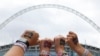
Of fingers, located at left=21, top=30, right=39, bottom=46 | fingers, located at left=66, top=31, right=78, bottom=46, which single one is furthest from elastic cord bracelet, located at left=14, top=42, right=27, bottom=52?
fingers, located at left=66, top=31, right=78, bottom=46

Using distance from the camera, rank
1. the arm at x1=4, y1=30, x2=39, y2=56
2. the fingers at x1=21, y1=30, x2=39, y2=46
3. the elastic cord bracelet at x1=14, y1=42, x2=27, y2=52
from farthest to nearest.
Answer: the fingers at x1=21, y1=30, x2=39, y2=46 < the elastic cord bracelet at x1=14, y1=42, x2=27, y2=52 < the arm at x1=4, y1=30, x2=39, y2=56

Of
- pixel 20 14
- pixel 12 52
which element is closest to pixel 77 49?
pixel 12 52

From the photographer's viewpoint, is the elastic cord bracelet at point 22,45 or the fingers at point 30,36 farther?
the fingers at point 30,36

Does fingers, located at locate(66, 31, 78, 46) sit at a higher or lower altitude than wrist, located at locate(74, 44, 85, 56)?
higher

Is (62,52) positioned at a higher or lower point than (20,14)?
lower

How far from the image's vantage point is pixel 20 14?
60844 millimetres

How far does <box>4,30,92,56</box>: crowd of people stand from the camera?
333 centimetres

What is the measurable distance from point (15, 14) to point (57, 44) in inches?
2277

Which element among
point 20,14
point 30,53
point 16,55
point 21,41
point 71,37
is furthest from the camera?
point 30,53

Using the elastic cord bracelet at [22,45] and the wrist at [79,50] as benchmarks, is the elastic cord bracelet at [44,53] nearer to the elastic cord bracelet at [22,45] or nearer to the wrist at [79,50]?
the wrist at [79,50]

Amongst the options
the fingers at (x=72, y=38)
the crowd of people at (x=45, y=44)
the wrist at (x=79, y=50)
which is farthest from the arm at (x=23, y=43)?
the wrist at (x=79, y=50)

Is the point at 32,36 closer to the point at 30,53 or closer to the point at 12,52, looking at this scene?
the point at 12,52

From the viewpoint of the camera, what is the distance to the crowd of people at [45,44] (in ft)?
10.9

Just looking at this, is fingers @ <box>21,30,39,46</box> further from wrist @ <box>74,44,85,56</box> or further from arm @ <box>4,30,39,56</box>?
wrist @ <box>74,44,85,56</box>
